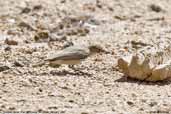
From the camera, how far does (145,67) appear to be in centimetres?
586

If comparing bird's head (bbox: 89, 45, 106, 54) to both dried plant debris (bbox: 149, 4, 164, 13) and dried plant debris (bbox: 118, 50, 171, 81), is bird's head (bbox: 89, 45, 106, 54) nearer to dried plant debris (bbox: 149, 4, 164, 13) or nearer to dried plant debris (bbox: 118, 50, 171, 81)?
dried plant debris (bbox: 118, 50, 171, 81)

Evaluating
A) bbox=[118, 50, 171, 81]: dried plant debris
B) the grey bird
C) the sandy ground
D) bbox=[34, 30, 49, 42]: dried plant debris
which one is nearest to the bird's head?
the sandy ground

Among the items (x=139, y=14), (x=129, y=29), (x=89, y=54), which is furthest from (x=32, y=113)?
(x=139, y=14)

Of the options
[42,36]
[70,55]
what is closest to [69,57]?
[70,55]

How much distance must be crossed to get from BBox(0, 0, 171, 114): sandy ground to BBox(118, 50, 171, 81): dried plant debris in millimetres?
61

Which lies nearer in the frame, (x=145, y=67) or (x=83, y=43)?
(x=145, y=67)

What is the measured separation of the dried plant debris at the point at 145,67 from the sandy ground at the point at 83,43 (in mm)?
61

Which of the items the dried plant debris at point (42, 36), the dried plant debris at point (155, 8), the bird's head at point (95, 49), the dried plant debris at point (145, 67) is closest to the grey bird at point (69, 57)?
the dried plant debris at point (145, 67)

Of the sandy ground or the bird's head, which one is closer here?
the sandy ground

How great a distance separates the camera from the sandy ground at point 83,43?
5.14m

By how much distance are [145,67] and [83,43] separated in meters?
1.88

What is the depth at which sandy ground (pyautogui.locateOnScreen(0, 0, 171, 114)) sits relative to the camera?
16.9 ft

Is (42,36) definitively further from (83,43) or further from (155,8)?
(155,8)

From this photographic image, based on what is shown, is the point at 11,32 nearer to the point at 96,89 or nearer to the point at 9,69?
the point at 9,69
